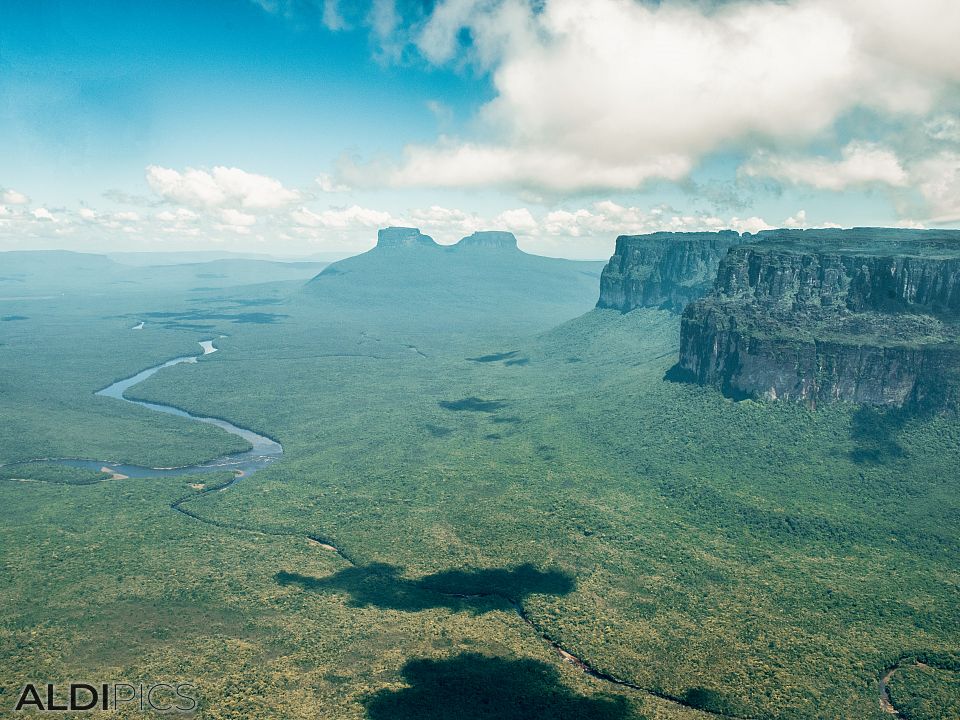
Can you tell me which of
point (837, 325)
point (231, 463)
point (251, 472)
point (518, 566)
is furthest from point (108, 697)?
point (837, 325)

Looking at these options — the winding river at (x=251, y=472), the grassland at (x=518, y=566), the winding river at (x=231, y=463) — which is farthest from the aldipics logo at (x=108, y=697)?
the winding river at (x=231, y=463)

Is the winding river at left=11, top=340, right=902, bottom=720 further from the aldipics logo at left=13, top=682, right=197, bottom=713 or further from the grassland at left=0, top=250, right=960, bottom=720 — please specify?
the aldipics logo at left=13, top=682, right=197, bottom=713

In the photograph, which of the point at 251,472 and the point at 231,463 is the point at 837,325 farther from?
the point at 231,463

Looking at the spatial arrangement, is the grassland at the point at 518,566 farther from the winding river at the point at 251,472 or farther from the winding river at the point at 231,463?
the winding river at the point at 231,463

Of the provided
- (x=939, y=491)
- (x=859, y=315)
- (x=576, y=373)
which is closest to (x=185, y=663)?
(x=939, y=491)

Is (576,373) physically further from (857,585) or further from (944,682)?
(944,682)
